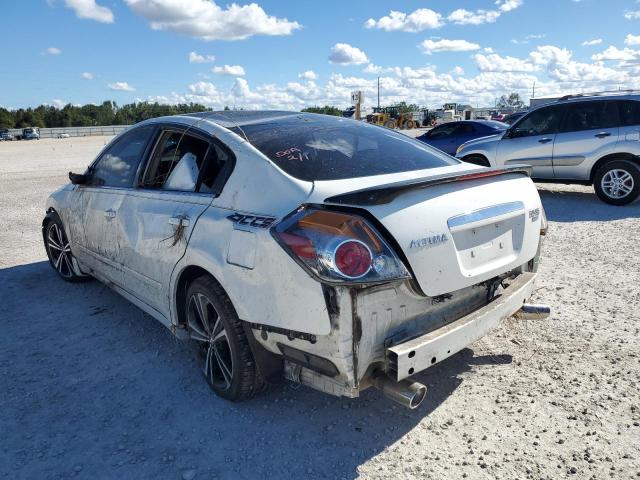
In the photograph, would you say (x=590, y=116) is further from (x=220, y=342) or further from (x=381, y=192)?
(x=220, y=342)

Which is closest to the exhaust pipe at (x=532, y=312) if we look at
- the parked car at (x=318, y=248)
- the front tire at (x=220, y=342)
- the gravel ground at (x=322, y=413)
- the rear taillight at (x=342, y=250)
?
the parked car at (x=318, y=248)

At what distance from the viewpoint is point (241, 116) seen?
3.71 meters

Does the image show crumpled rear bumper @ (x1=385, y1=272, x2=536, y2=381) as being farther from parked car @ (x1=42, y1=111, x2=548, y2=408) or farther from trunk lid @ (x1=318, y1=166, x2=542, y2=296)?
trunk lid @ (x1=318, y1=166, x2=542, y2=296)

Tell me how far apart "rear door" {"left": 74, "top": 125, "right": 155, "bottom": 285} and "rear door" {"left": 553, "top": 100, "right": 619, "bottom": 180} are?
758 centimetres

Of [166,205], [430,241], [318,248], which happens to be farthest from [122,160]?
[430,241]

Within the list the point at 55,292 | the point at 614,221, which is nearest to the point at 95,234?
the point at 55,292

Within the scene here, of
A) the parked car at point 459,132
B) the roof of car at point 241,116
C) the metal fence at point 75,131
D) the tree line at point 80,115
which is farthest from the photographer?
the tree line at point 80,115

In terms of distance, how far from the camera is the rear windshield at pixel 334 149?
290 centimetres

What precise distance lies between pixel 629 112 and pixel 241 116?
24.5 feet

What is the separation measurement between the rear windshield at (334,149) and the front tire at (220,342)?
2.75ft

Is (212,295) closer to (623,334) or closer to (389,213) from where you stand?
(389,213)

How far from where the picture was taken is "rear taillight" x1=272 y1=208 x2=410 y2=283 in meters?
2.25

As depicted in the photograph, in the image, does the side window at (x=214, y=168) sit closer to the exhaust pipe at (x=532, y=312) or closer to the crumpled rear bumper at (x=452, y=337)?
the crumpled rear bumper at (x=452, y=337)

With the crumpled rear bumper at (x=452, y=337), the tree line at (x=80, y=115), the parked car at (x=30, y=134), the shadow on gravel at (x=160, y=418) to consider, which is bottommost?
the shadow on gravel at (x=160, y=418)
